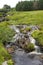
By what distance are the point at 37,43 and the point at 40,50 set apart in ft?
14.5

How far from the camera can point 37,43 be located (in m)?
54.5

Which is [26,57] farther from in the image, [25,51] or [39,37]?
[39,37]

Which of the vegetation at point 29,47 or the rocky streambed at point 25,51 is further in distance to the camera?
the vegetation at point 29,47

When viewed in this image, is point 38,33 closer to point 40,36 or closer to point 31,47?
point 40,36

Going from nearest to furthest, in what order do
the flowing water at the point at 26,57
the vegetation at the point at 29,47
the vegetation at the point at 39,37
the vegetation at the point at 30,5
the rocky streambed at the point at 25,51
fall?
the flowing water at the point at 26,57, the rocky streambed at the point at 25,51, the vegetation at the point at 29,47, the vegetation at the point at 39,37, the vegetation at the point at 30,5

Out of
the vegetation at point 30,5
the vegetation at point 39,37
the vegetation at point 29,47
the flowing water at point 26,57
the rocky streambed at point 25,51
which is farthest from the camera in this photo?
the vegetation at point 30,5

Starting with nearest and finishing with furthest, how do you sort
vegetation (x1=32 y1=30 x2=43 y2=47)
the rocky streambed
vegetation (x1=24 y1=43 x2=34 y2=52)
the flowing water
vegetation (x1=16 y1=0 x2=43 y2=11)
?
the flowing water, the rocky streambed, vegetation (x1=24 y1=43 x2=34 y2=52), vegetation (x1=32 y1=30 x2=43 y2=47), vegetation (x1=16 y1=0 x2=43 y2=11)

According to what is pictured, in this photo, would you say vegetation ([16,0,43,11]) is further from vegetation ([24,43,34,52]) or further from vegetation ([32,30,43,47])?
vegetation ([24,43,34,52])

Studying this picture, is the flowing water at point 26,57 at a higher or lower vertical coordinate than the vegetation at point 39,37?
lower

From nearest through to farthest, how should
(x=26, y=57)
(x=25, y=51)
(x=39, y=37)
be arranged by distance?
(x=26, y=57) < (x=25, y=51) < (x=39, y=37)

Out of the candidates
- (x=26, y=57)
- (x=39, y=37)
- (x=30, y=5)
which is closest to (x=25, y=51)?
(x=26, y=57)

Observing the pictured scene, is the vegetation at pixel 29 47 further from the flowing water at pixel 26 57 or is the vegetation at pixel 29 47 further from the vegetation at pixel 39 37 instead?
the vegetation at pixel 39 37

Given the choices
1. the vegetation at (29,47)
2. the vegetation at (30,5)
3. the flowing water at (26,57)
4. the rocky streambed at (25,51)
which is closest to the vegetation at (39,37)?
the rocky streambed at (25,51)

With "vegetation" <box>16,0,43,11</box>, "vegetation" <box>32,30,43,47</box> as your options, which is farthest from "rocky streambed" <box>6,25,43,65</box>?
"vegetation" <box>16,0,43,11</box>
